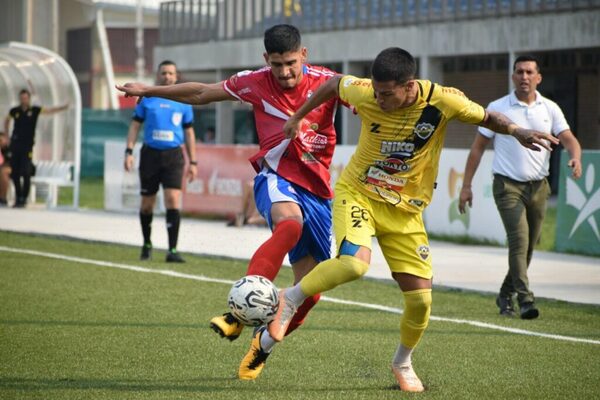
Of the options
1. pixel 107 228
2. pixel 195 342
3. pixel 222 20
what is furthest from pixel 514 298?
pixel 222 20

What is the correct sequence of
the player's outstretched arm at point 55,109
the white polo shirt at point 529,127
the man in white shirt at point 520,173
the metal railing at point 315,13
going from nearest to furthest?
the man in white shirt at point 520,173, the white polo shirt at point 529,127, the player's outstretched arm at point 55,109, the metal railing at point 315,13

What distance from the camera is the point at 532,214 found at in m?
10.8

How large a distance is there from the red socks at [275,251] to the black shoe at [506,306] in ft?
12.8

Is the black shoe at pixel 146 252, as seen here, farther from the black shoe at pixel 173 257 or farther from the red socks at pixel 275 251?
the red socks at pixel 275 251

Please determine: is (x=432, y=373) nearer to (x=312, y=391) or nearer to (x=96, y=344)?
(x=312, y=391)

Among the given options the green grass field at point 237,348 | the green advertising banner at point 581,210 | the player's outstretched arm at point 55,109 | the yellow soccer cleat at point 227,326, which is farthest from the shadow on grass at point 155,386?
the player's outstretched arm at point 55,109

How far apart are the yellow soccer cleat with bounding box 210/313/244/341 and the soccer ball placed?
0.05 metres

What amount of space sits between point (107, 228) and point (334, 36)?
45.9 ft

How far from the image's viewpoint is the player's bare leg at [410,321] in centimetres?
724

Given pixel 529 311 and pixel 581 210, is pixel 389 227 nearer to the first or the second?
pixel 529 311

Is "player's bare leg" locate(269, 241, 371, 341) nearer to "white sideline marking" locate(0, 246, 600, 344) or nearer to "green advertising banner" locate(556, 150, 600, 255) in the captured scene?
"white sideline marking" locate(0, 246, 600, 344)

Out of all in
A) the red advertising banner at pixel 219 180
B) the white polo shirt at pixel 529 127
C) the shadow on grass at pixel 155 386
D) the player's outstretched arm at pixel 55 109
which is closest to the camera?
the shadow on grass at pixel 155 386

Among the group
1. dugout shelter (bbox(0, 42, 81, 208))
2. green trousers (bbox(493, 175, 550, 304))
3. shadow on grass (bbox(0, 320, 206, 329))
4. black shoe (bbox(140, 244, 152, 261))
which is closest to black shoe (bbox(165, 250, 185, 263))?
black shoe (bbox(140, 244, 152, 261))

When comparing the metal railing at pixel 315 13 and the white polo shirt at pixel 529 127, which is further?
the metal railing at pixel 315 13
